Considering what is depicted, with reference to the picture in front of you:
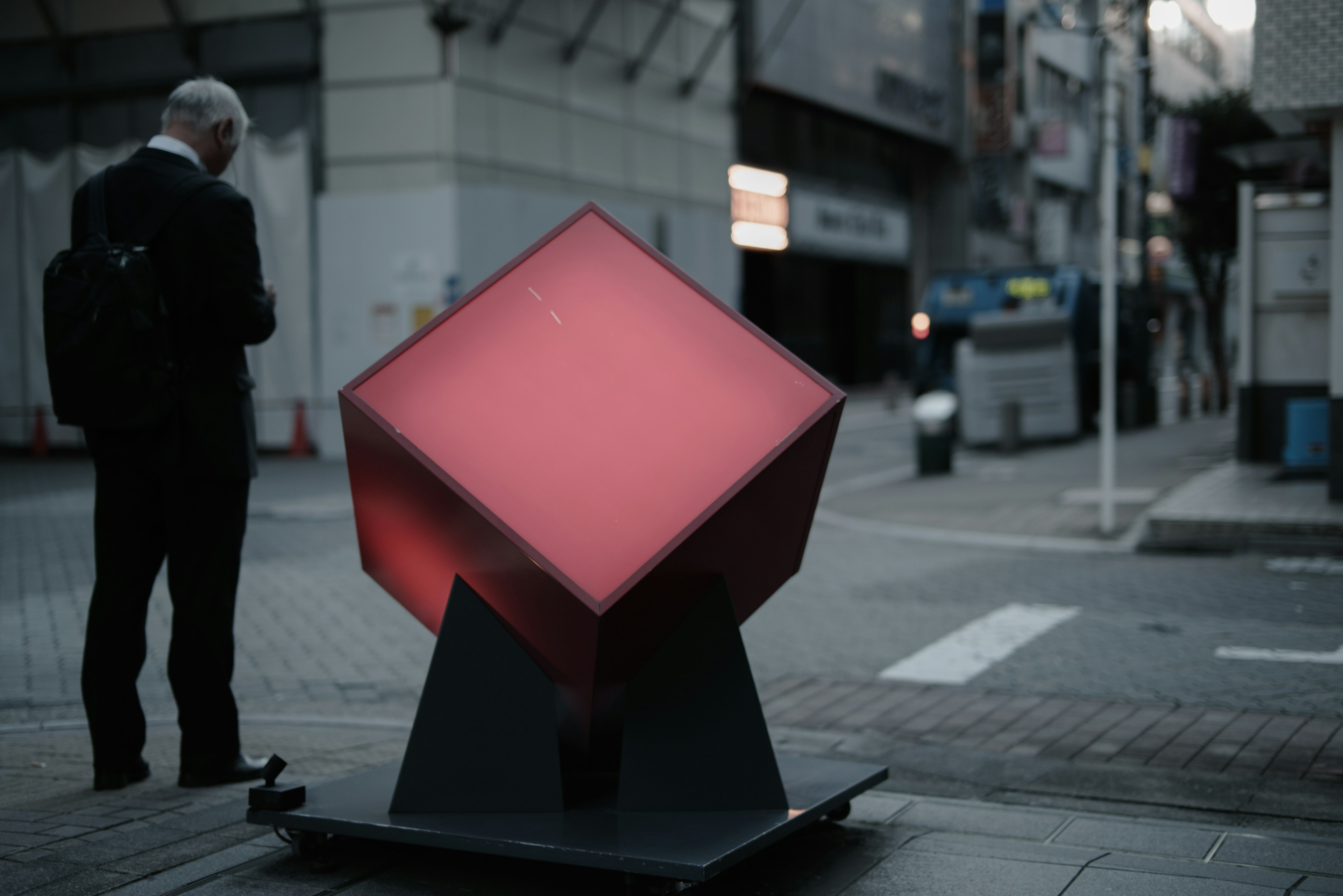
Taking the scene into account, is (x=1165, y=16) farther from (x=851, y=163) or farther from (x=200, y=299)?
(x=200, y=299)

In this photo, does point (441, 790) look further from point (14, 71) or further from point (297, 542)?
point (14, 71)

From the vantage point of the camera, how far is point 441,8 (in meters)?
18.2

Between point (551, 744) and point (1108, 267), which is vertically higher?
point (1108, 267)

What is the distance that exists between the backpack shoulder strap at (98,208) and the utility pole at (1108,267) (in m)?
8.20

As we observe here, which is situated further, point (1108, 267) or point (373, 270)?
point (373, 270)

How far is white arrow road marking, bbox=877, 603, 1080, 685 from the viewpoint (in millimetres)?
5988

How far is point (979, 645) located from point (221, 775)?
3.88 metres

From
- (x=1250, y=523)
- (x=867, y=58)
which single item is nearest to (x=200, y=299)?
(x=1250, y=523)

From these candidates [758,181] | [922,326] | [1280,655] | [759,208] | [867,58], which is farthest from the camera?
[867,58]

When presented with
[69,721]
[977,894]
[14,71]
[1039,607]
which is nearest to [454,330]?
[977,894]

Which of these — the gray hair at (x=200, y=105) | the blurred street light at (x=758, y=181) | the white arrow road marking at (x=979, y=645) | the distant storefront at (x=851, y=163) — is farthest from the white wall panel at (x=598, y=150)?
the gray hair at (x=200, y=105)

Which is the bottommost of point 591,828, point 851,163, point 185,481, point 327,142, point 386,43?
point 591,828

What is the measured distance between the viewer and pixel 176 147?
4059 mm

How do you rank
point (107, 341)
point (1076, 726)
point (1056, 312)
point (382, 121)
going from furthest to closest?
point (1056, 312) → point (382, 121) → point (1076, 726) → point (107, 341)
